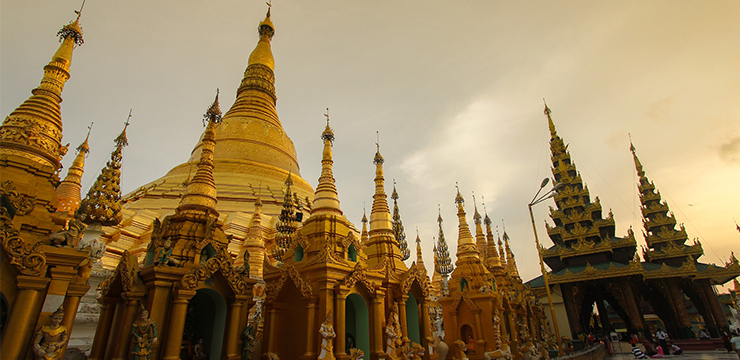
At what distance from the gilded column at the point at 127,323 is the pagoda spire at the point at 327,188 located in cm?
489

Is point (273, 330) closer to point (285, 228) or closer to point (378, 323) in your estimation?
point (378, 323)

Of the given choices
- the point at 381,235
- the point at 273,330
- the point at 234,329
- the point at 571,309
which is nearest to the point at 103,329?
the point at 234,329

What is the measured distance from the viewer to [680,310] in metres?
25.3

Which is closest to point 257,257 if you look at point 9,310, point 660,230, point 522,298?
point 9,310

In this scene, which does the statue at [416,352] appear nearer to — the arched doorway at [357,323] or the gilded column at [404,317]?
the gilded column at [404,317]

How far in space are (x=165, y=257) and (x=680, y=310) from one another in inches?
1223

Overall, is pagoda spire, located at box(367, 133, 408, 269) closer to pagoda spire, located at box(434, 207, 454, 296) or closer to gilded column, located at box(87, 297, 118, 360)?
gilded column, located at box(87, 297, 118, 360)

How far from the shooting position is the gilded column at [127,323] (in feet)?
22.5

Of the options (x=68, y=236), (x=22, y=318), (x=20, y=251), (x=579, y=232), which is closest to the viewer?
(x=22, y=318)

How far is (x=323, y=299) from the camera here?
8688 mm

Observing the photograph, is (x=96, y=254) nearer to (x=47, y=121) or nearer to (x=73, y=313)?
(x=73, y=313)

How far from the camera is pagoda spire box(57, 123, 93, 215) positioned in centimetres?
1251

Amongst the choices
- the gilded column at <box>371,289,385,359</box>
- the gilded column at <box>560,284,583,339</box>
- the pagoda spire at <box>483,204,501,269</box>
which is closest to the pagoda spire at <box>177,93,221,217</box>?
the gilded column at <box>371,289,385,359</box>

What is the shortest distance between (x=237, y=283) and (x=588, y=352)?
41.8ft
